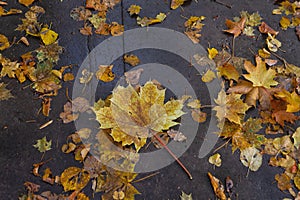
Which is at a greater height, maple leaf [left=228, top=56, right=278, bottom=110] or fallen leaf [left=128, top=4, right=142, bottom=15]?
fallen leaf [left=128, top=4, right=142, bottom=15]

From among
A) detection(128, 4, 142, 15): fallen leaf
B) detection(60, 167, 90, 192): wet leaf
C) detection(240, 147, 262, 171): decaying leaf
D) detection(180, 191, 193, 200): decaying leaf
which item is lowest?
detection(180, 191, 193, 200): decaying leaf

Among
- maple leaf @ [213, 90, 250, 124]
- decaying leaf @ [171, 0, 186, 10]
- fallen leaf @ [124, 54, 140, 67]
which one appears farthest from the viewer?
decaying leaf @ [171, 0, 186, 10]

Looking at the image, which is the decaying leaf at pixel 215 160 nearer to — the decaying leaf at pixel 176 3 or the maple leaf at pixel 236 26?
the maple leaf at pixel 236 26

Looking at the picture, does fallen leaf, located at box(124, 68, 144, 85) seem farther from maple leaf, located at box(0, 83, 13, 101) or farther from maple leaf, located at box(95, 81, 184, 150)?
maple leaf, located at box(0, 83, 13, 101)

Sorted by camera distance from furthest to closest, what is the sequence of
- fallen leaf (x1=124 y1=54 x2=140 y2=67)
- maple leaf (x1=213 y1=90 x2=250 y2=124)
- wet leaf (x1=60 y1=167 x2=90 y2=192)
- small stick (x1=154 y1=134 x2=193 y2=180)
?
fallen leaf (x1=124 y1=54 x2=140 y2=67)
maple leaf (x1=213 y1=90 x2=250 y2=124)
small stick (x1=154 y1=134 x2=193 y2=180)
wet leaf (x1=60 y1=167 x2=90 y2=192)

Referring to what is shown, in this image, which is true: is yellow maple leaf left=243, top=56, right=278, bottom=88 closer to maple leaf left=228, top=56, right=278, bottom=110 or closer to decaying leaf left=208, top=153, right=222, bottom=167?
maple leaf left=228, top=56, right=278, bottom=110

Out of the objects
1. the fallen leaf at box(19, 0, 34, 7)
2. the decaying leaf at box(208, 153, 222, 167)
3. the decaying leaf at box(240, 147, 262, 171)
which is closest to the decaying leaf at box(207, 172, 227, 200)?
the decaying leaf at box(208, 153, 222, 167)

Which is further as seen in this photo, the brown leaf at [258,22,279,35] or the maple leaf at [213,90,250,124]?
the brown leaf at [258,22,279,35]

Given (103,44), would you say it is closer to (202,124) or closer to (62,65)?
(62,65)
